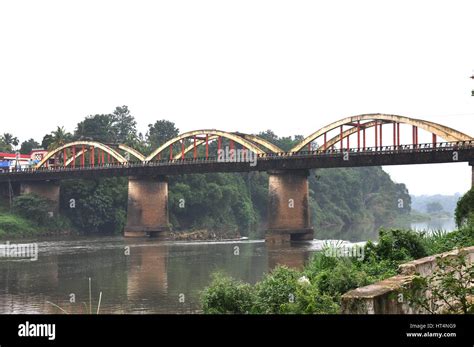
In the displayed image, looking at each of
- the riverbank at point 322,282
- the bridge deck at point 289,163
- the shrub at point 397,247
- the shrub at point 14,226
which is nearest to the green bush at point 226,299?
the riverbank at point 322,282

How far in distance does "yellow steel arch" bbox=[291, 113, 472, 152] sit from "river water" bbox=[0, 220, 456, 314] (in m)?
15.8

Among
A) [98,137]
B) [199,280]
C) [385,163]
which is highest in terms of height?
[98,137]

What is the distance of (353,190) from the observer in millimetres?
144750

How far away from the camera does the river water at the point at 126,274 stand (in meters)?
28.8

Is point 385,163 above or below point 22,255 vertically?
above

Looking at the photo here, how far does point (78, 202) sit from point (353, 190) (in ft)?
233

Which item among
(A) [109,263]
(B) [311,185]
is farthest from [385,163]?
(B) [311,185]

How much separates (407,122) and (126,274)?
127ft

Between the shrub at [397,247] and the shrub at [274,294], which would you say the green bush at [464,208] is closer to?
the shrub at [397,247]

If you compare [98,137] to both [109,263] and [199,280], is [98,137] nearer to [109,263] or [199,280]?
[109,263]

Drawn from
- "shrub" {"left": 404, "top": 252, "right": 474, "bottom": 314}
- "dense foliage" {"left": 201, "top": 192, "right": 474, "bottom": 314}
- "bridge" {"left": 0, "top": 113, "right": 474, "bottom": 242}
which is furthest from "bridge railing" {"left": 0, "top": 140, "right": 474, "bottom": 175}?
"shrub" {"left": 404, "top": 252, "right": 474, "bottom": 314}

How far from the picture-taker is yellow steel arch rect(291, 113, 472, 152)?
64562 millimetres

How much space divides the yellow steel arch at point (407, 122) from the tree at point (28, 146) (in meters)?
66.1

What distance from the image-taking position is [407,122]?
69.5 metres
